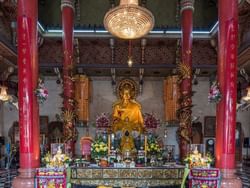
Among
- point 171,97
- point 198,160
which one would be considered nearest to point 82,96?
point 171,97

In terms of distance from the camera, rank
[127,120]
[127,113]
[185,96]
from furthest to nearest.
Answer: [127,113] → [127,120] → [185,96]

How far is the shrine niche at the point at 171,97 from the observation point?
10.6 m

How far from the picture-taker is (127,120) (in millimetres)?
8195

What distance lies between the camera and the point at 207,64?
392 inches

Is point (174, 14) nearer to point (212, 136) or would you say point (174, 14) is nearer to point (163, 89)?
point (163, 89)

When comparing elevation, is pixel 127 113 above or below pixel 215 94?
below

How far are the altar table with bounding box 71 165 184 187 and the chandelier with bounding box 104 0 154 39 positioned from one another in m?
2.52

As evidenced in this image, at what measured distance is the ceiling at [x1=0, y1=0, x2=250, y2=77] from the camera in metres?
9.24

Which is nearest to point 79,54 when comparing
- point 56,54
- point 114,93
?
point 56,54

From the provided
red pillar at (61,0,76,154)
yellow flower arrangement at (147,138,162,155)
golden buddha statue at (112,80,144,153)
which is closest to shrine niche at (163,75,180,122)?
golden buddha statue at (112,80,144,153)

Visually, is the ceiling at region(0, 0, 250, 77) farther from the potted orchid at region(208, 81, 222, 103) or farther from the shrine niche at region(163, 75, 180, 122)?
the potted orchid at region(208, 81, 222, 103)

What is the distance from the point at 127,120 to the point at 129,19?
11.6ft

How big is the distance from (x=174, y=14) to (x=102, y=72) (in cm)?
310

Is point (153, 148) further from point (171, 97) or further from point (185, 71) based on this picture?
point (171, 97)
